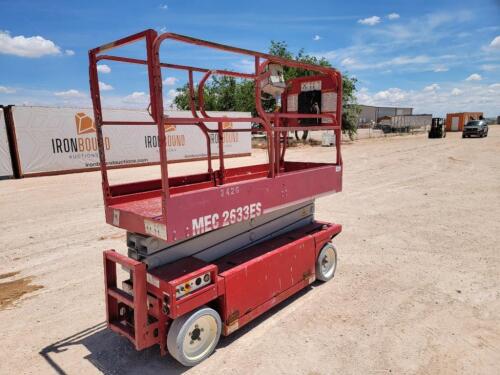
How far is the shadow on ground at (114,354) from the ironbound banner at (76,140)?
45.7 ft

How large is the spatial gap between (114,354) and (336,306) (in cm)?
253

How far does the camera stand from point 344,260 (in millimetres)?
5699

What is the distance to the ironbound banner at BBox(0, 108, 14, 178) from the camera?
1431 cm

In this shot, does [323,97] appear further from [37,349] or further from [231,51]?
[37,349]

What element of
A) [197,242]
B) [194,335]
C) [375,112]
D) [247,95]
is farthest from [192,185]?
[375,112]

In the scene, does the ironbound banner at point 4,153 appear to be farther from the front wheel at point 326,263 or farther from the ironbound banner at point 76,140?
the front wheel at point 326,263

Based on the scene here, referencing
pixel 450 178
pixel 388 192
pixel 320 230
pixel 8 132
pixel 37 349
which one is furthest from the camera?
pixel 8 132

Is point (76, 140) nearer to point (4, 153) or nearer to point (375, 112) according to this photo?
point (4, 153)

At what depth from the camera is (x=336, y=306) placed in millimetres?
4266

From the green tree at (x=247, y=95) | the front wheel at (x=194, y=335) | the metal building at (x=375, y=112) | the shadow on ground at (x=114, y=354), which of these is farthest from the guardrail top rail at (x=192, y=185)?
the metal building at (x=375, y=112)

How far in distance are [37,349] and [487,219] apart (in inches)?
337

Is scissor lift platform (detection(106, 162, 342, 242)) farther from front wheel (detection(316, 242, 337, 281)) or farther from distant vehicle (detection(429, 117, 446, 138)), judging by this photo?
distant vehicle (detection(429, 117, 446, 138))

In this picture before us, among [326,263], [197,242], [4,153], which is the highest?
[4,153]

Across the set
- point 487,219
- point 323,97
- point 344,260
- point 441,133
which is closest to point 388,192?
point 487,219
